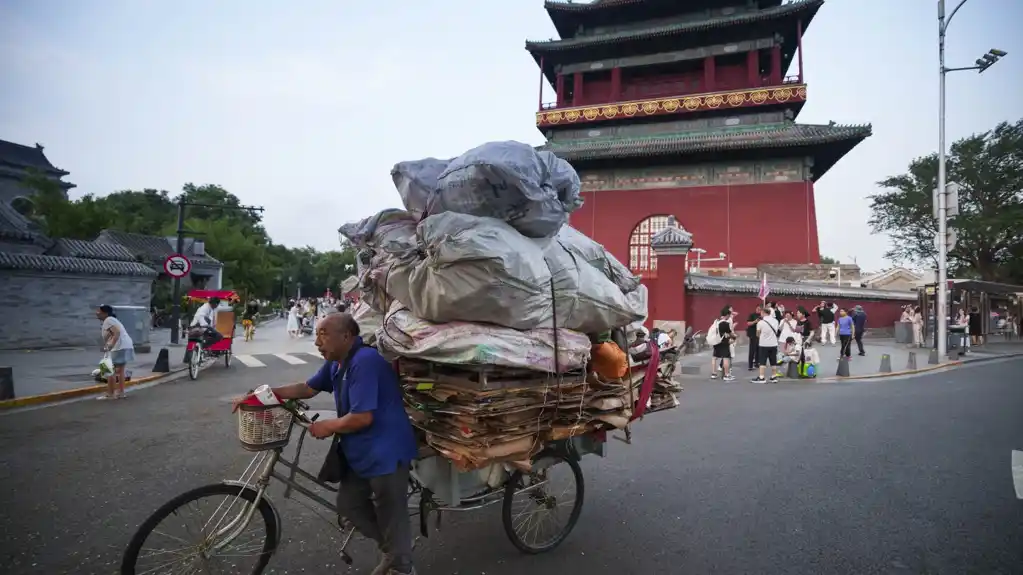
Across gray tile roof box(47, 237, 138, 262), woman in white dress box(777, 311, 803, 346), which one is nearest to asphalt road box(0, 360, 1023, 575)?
woman in white dress box(777, 311, 803, 346)

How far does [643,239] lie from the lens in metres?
26.5

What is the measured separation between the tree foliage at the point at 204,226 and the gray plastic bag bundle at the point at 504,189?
938cm

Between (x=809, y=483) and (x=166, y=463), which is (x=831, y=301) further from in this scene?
(x=166, y=463)

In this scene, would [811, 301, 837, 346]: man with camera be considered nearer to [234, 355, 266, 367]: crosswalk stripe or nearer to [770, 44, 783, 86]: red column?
[770, 44, 783, 86]: red column

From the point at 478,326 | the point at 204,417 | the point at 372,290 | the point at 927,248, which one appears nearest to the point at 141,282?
the point at 204,417

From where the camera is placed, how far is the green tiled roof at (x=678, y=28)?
81.9 ft

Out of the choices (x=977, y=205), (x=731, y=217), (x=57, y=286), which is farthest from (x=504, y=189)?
(x=977, y=205)

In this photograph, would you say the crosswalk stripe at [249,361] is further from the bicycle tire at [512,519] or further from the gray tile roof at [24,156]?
the gray tile roof at [24,156]

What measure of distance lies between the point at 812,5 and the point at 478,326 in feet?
96.1

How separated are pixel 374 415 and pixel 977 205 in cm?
3755

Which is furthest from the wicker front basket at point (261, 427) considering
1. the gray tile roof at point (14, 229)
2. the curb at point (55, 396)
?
the gray tile roof at point (14, 229)

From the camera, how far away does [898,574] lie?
3.15m

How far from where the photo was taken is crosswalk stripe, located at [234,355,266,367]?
507 inches

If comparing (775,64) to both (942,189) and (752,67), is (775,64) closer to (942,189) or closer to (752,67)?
(752,67)
